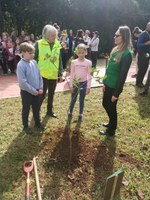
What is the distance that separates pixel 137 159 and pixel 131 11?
19.1 meters

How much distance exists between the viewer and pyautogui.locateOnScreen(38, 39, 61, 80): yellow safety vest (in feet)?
14.9

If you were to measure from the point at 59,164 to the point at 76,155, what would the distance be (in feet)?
1.20

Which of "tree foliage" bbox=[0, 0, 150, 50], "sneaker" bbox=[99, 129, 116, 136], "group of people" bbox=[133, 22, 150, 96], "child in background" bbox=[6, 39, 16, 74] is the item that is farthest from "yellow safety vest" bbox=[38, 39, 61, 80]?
"tree foliage" bbox=[0, 0, 150, 50]

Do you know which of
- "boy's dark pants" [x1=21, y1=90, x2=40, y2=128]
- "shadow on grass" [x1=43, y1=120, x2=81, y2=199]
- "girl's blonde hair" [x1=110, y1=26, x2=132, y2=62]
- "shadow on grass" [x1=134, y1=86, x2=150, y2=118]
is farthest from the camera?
"shadow on grass" [x1=134, y1=86, x2=150, y2=118]

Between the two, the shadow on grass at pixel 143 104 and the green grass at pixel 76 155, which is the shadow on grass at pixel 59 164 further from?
the shadow on grass at pixel 143 104

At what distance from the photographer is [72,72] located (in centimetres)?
460

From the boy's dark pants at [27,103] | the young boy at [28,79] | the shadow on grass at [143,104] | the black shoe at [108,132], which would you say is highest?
the young boy at [28,79]

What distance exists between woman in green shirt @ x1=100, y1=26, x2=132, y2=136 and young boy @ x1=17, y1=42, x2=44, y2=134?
4.12ft

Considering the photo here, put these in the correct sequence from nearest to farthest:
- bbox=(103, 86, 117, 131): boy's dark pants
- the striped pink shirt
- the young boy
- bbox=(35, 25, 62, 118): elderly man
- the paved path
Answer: the young boy, bbox=(103, 86, 117, 131): boy's dark pants, bbox=(35, 25, 62, 118): elderly man, the striped pink shirt, the paved path

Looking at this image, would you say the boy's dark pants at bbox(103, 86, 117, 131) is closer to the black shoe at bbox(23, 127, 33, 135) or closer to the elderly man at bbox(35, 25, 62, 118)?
the elderly man at bbox(35, 25, 62, 118)

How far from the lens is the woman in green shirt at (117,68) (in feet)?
11.9

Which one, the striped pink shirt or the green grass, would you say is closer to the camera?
the green grass

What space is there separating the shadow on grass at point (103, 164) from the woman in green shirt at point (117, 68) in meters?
0.50

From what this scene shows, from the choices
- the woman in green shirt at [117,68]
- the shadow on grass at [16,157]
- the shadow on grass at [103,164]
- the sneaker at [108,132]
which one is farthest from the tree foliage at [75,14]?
the shadow on grass at [103,164]
